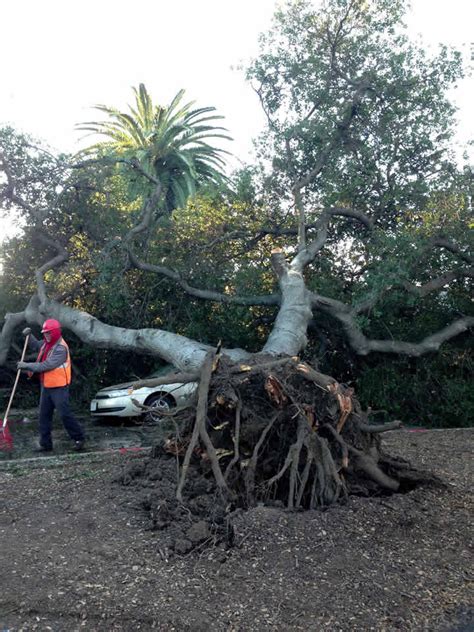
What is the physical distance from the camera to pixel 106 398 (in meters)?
11.0

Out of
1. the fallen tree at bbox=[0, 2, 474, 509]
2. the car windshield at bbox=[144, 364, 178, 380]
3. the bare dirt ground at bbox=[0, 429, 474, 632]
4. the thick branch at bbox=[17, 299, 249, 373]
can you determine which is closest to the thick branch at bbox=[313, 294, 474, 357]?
the fallen tree at bbox=[0, 2, 474, 509]

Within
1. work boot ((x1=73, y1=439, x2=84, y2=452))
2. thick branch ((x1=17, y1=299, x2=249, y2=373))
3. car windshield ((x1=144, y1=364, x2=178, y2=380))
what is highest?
thick branch ((x1=17, y1=299, x2=249, y2=373))

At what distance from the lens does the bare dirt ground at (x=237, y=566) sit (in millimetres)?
3752

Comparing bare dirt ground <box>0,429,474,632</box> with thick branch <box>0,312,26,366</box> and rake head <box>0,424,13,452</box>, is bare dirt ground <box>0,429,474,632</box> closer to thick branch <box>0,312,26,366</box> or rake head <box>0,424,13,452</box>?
rake head <box>0,424,13,452</box>

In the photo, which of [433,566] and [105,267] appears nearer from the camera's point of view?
[433,566]

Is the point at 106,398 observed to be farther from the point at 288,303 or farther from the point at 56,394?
the point at 288,303

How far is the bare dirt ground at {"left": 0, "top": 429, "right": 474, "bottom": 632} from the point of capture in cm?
375

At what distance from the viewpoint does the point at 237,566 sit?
14.1 ft

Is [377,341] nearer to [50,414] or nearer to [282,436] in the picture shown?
[282,436]

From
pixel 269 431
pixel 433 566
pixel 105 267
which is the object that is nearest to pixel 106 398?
pixel 105 267

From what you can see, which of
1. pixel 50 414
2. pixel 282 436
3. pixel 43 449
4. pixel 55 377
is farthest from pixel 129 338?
pixel 282 436

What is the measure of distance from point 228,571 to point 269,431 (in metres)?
1.70

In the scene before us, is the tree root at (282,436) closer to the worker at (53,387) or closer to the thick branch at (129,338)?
the thick branch at (129,338)

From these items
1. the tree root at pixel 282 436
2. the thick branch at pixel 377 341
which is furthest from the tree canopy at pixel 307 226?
the tree root at pixel 282 436
